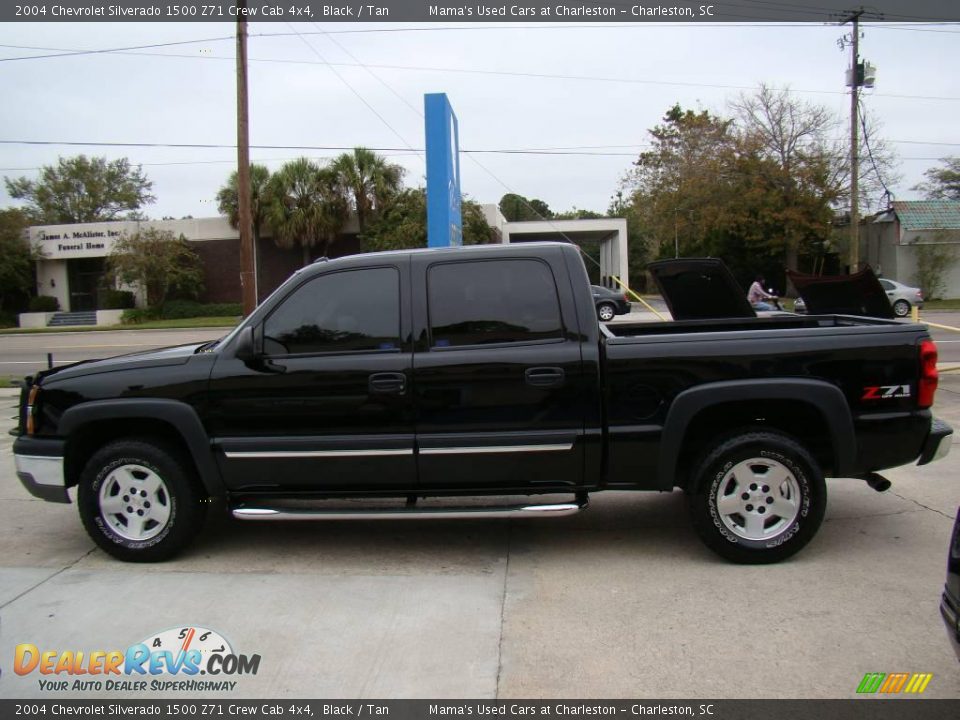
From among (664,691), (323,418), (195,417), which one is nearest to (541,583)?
(664,691)

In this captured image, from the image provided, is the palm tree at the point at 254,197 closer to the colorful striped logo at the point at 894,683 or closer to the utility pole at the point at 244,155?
the utility pole at the point at 244,155

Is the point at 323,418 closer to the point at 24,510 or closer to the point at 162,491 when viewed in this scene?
the point at 162,491

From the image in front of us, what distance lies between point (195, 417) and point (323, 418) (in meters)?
0.78

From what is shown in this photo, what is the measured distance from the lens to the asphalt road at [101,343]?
59.5 feet

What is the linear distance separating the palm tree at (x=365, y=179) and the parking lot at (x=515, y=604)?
29783 millimetres

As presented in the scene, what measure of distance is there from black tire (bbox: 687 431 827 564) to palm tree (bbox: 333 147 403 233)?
31112mm

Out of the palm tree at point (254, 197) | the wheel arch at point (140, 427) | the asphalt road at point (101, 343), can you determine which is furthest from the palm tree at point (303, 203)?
the wheel arch at point (140, 427)

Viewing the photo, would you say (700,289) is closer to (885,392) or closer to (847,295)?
(847,295)

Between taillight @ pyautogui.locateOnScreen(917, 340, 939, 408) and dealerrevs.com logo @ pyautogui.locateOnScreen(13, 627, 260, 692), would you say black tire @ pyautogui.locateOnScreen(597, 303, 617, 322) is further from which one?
dealerrevs.com logo @ pyautogui.locateOnScreen(13, 627, 260, 692)

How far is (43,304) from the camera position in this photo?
39125 millimetres

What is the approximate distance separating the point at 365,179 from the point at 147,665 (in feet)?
106

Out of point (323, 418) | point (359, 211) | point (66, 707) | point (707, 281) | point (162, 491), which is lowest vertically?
point (66, 707)

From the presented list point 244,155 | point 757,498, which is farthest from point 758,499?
point 244,155

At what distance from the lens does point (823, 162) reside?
35.7 meters
